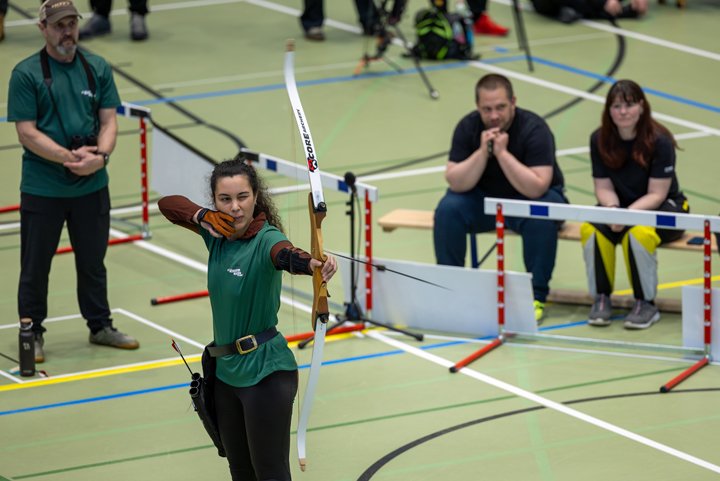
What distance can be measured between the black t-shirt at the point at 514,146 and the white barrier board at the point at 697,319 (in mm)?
1231

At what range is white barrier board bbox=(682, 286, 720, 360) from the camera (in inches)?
278

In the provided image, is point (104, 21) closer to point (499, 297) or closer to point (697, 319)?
point (499, 297)

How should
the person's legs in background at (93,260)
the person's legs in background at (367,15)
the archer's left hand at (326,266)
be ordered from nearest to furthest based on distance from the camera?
the archer's left hand at (326,266) < the person's legs in background at (93,260) < the person's legs in background at (367,15)

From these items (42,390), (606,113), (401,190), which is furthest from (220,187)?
(401,190)

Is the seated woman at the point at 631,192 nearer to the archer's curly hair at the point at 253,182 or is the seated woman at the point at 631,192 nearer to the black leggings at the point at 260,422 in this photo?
the archer's curly hair at the point at 253,182

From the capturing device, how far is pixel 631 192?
773 cm

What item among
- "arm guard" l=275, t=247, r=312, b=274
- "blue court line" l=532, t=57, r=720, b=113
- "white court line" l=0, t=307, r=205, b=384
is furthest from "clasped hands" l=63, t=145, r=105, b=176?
"blue court line" l=532, t=57, r=720, b=113

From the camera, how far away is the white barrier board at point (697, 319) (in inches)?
278

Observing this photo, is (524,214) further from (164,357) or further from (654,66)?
(654,66)

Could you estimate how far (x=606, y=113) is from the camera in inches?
299

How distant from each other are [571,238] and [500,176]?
23.1 inches

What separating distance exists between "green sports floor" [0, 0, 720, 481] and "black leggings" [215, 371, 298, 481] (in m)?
1.24

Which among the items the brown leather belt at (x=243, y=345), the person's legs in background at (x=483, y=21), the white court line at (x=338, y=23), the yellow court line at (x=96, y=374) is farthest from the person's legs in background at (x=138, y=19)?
the brown leather belt at (x=243, y=345)

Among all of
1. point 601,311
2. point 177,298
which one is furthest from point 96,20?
point 601,311
